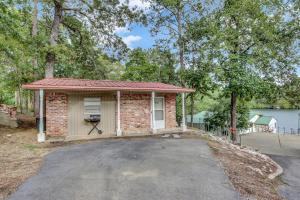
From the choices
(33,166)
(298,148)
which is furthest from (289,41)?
(33,166)

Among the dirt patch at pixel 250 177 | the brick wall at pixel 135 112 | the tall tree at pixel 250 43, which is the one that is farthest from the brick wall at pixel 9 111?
the tall tree at pixel 250 43

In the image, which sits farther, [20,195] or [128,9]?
[128,9]

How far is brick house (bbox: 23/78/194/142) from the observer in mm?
10125

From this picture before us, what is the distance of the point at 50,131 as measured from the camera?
10164mm

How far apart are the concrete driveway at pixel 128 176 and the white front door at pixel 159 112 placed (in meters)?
4.59

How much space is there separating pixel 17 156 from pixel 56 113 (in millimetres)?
2994

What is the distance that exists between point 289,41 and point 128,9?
1107 cm

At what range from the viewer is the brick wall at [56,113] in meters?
10.1

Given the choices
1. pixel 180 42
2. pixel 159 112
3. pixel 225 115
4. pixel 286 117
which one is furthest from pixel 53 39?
pixel 286 117

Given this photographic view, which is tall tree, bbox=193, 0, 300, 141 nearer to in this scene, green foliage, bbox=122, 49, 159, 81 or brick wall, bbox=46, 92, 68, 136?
green foliage, bbox=122, 49, 159, 81

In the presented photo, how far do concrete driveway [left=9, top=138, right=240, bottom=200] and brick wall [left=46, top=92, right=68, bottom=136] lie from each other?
94.8 inches

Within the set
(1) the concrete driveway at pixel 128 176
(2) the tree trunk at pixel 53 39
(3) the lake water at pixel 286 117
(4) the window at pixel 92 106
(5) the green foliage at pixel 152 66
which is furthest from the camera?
(3) the lake water at pixel 286 117

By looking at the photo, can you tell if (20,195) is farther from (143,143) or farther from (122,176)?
(143,143)

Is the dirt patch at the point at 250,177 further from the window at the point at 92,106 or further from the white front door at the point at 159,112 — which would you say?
the window at the point at 92,106
